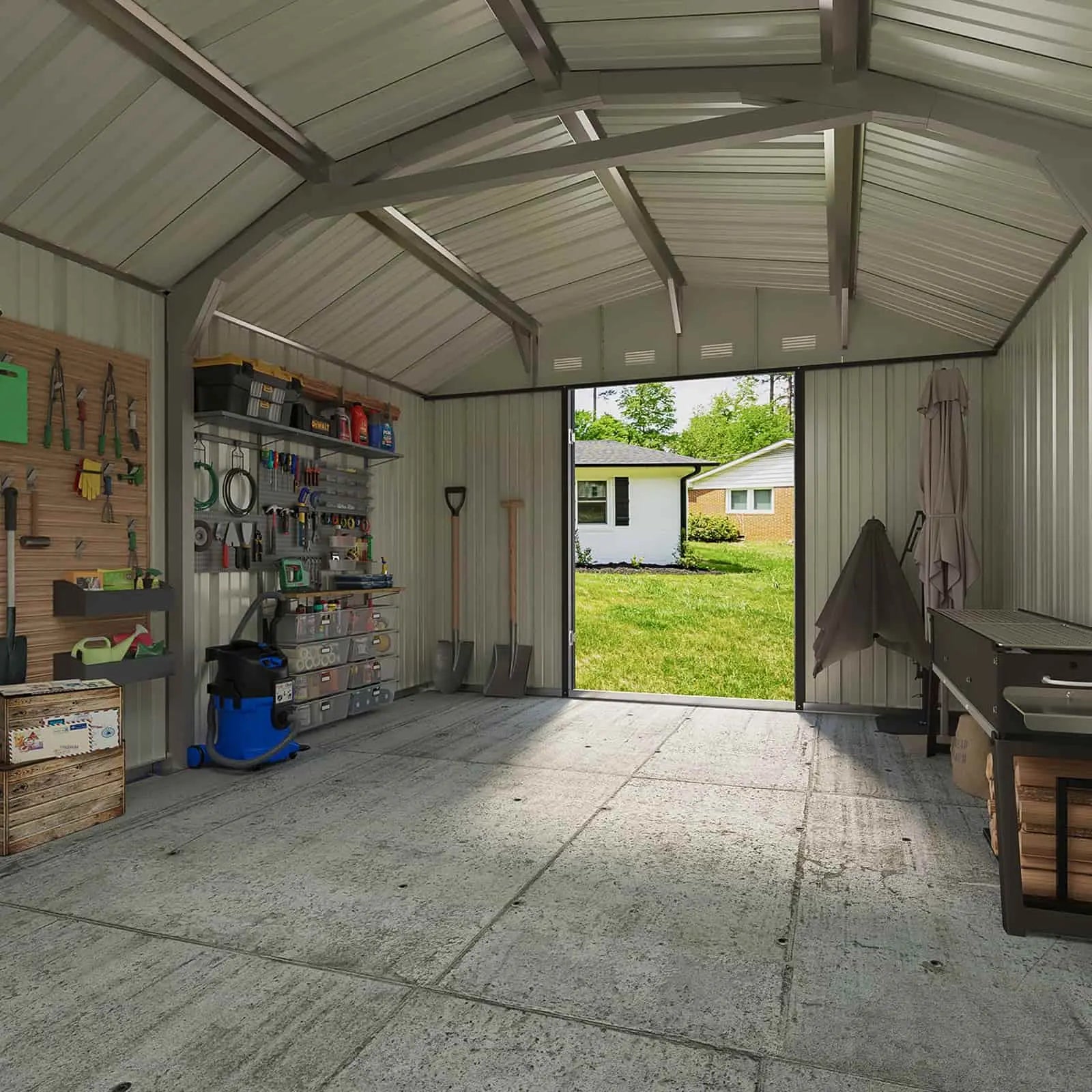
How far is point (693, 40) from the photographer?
12.0 ft

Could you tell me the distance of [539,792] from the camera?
15.2ft

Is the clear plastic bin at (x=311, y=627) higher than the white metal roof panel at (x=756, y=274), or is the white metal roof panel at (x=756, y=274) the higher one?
the white metal roof panel at (x=756, y=274)

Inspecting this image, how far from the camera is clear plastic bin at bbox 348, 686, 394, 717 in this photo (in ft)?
20.7

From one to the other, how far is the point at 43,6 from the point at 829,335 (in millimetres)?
5745

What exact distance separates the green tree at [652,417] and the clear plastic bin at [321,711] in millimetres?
15059

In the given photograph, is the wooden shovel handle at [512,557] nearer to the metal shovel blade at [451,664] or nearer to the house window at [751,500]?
the metal shovel blade at [451,664]

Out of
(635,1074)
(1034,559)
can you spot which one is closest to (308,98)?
(635,1074)

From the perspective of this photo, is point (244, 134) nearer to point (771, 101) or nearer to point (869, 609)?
point (771, 101)

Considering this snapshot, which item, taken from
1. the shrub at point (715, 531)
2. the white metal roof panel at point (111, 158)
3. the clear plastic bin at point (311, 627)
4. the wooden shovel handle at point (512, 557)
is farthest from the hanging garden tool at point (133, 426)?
the shrub at point (715, 531)

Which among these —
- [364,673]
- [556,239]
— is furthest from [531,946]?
[556,239]

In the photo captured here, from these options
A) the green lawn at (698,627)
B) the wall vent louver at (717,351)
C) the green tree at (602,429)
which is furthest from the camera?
the green tree at (602,429)

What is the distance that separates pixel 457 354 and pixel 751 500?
10286 mm

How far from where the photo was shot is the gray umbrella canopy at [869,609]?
6.05 meters

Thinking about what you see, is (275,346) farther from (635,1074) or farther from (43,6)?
(635,1074)
